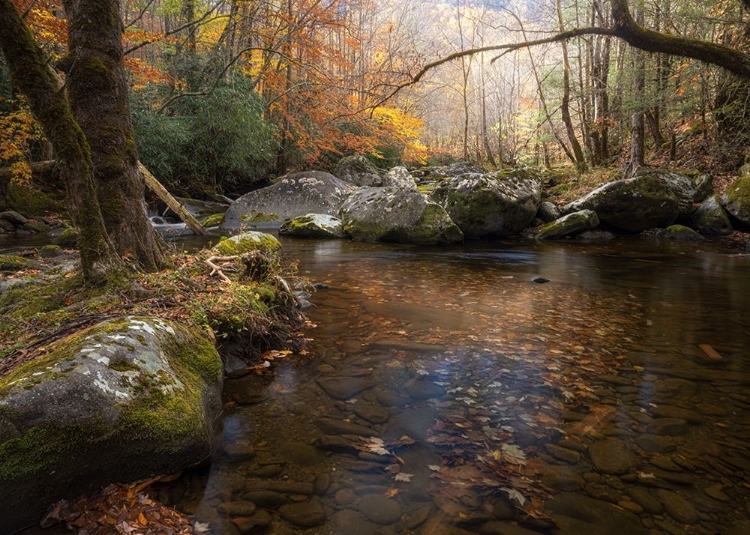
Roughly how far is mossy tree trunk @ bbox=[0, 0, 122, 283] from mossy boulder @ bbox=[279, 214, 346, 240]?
29.8 feet

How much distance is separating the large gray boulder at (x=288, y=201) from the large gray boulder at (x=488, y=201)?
4404 millimetres

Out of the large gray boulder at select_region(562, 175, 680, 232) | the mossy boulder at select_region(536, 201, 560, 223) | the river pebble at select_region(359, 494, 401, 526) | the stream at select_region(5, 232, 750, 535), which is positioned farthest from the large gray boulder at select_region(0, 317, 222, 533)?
the mossy boulder at select_region(536, 201, 560, 223)

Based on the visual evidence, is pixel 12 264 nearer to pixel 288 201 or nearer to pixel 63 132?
pixel 63 132

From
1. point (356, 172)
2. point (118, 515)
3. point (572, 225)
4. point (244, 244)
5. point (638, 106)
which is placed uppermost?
point (638, 106)

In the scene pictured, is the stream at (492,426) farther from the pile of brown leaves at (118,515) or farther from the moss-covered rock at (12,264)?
the moss-covered rock at (12,264)

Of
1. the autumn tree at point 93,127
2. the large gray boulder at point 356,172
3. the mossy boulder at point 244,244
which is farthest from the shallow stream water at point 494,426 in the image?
the large gray boulder at point 356,172

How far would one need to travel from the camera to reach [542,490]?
2.21 meters

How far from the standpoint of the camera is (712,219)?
38.5 feet

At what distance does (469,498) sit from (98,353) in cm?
210

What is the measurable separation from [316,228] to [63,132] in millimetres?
9528

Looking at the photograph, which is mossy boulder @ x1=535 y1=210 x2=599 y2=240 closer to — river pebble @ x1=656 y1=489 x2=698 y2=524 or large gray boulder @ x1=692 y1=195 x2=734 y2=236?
large gray boulder @ x1=692 y1=195 x2=734 y2=236

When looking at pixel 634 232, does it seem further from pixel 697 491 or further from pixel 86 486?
pixel 86 486

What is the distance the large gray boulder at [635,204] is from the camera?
11.8 meters

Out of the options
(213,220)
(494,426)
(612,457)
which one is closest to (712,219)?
(612,457)
